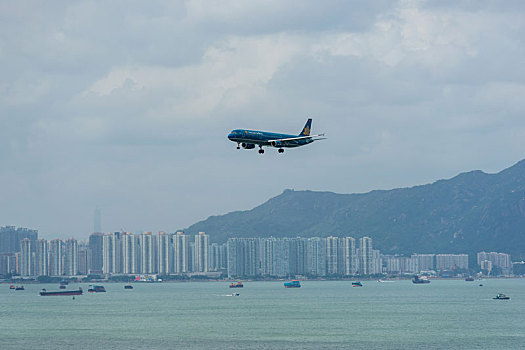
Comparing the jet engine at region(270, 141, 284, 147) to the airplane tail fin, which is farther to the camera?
the airplane tail fin

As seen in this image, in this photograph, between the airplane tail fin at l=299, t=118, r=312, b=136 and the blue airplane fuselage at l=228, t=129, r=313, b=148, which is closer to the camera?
the blue airplane fuselage at l=228, t=129, r=313, b=148

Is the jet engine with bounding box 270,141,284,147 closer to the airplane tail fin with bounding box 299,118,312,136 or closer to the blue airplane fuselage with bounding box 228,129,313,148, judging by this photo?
the blue airplane fuselage with bounding box 228,129,313,148

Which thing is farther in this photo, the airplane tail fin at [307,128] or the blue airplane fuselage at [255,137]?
the airplane tail fin at [307,128]

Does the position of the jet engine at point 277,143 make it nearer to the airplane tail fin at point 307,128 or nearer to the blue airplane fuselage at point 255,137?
the blue airplane fuselage at point 255,137

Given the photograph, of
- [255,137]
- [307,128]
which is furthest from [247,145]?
[307,128]

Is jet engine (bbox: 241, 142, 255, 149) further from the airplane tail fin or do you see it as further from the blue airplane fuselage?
the airplane tail fin

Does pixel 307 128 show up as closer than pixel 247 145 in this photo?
No

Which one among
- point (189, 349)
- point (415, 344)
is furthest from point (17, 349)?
point (415, 344)

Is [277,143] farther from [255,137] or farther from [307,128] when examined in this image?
[307,128]

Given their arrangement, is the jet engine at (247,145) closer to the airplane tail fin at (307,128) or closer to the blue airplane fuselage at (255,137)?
the blue airplane fuselage at (255,137)

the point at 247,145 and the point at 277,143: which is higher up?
the point at 277,143

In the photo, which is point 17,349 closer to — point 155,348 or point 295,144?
point 155,348

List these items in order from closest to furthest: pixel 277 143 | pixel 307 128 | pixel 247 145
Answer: pixel 247 145, pixel 277 143, pixel 307 128
